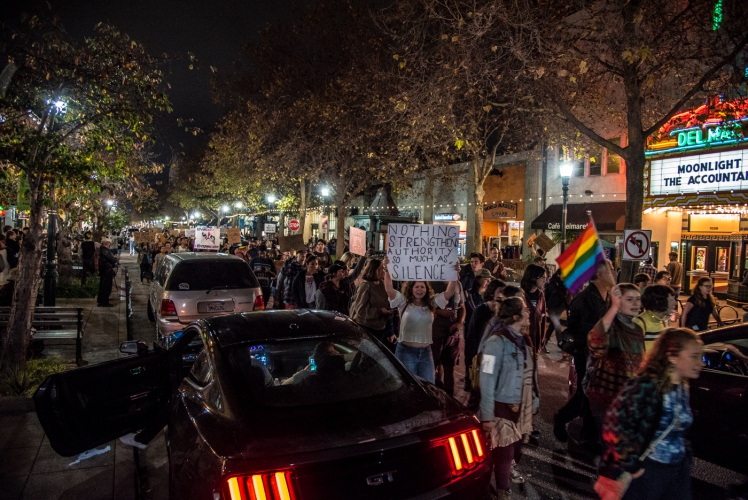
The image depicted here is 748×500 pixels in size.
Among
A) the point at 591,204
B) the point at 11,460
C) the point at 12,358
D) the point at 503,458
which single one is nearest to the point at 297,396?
the point at 503,458

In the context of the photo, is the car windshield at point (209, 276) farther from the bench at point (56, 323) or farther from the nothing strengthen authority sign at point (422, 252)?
the nothing strengthen authority sign at point (422, 252)

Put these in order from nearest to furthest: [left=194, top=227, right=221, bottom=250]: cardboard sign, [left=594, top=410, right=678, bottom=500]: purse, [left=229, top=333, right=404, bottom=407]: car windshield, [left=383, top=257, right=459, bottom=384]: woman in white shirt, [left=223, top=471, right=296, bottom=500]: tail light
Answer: [left=223, top=471, right=296, bottom=500]: tail light, [left=594, top=410, right=678, bottom=500]: purse, [left=229, top=333, right=404, bottom=407]: car windshield, [left=383, top=257, right=459, bottom=384]: woman in white shirt, [left=194, top=227, right=221, bottom=250]: cardboard sign

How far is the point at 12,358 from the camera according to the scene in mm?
7199

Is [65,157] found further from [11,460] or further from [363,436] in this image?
[363,436]

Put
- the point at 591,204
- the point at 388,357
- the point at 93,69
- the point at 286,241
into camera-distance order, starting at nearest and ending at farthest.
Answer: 1. the point at 388,357
2. the point at 93,69
3. the point at 286,241
4. the point at 591,204

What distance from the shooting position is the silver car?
29.5ft

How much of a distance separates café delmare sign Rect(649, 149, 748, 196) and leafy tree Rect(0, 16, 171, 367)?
15633 millimetres

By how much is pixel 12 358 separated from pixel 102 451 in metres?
2.82

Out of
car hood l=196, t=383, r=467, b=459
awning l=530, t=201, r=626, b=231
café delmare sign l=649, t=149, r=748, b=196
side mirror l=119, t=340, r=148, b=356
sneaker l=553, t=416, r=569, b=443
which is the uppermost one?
café delmare sign l=649, t=149, r=748, b=196

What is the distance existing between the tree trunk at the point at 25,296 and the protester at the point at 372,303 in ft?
14.3

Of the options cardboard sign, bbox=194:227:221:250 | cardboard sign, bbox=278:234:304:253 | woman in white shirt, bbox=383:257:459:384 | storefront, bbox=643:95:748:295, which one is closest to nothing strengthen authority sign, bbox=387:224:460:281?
woman in white shirt, bbox=383:257:459:384

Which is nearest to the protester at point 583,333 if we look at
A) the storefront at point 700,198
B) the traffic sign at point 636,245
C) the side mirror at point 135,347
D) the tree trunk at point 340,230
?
the side mirror at point 135,347

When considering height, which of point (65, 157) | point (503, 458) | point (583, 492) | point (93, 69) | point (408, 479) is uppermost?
point (93, 69)

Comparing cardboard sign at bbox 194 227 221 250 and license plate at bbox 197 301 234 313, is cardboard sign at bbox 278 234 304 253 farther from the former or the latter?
license plate at bbox 197 301 234 313
